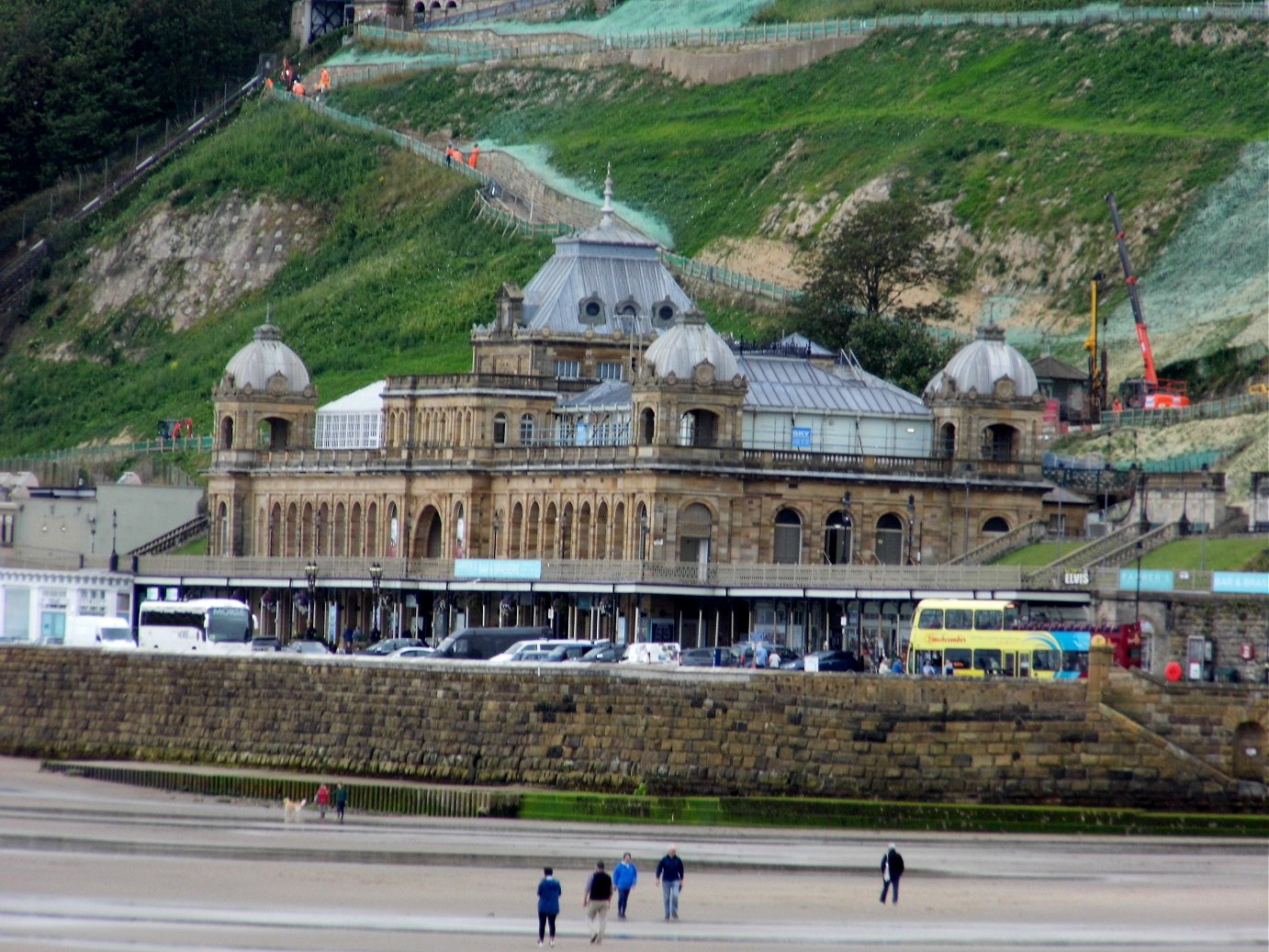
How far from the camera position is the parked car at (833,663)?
95.0 metres

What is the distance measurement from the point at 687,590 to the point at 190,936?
Result: 48777mm

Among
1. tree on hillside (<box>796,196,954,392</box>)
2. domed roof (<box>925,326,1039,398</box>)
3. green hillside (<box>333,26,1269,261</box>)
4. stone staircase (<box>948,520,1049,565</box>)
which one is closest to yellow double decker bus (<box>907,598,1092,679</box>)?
stone staircase (<box>948,520,1049,565</box>)

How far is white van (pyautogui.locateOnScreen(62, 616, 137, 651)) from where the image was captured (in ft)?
360

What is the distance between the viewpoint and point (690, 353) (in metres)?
117

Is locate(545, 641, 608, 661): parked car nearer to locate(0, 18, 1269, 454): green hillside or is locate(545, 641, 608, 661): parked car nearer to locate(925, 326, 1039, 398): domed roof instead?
locate(925, 326, 1039, 398): domed roof

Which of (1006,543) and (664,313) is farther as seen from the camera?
(664,313)

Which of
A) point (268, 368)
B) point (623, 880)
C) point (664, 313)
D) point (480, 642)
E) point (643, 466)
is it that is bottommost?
point (623, 880)

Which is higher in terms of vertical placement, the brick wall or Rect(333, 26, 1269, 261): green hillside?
Rect(333, 26, 1269, 261): green hillside

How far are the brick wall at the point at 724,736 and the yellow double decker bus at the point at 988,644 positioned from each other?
4.07 metres

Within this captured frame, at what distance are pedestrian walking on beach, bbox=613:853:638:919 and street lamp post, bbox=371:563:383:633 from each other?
51369mm

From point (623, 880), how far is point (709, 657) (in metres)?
32.5

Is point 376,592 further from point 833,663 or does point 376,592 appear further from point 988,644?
point 988,644

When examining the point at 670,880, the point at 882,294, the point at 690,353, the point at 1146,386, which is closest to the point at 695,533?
the point at 690,353

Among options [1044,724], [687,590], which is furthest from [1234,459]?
[1044,724]
